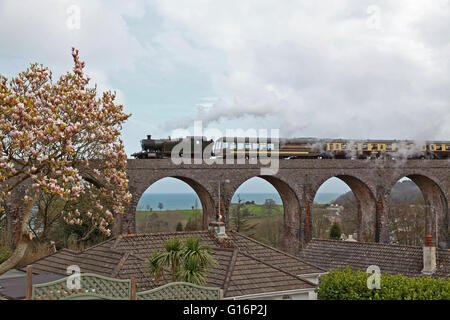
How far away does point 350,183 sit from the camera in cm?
3222

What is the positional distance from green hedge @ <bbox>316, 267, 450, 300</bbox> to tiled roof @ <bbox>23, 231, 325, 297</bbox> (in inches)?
39.6

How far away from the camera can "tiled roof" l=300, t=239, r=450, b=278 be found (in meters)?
17.3

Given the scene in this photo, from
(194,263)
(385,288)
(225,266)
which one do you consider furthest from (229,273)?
(385,288)

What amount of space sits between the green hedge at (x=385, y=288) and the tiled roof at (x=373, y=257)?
4.21 m

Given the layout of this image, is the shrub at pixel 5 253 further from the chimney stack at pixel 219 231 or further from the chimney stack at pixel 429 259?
the chimney stack at pixel 429 259

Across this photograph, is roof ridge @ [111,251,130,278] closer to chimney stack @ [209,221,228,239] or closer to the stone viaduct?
chimney stack @ [209,221,228,239]

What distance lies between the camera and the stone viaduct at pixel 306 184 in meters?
26.0

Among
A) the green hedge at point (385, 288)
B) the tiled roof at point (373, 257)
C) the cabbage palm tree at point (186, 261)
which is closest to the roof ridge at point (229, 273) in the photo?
the cabbage palm tree at point (186, 261)

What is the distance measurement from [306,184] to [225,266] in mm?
15595

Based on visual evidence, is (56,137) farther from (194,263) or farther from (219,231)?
(219,231)

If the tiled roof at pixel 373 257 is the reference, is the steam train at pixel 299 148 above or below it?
above
